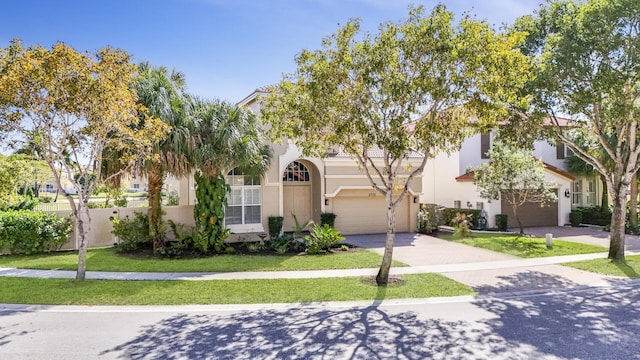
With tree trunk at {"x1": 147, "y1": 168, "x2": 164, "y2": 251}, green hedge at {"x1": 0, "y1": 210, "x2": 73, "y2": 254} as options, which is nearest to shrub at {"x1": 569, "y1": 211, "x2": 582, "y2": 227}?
tree trunk at {"x1": 147, "y1": 168, "x2": 164, "y2": 251}

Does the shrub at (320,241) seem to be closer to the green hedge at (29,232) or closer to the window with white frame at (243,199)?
the window with white frame at (243,199)

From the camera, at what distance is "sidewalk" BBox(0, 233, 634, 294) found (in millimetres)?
11344

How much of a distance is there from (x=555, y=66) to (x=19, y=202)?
78.1 ft

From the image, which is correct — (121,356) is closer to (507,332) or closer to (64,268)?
(507,332)

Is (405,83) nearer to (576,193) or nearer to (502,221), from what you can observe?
(502,221)

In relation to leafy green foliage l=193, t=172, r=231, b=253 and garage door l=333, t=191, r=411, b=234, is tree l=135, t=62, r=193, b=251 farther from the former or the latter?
garage door l=333, t=191, r=411, b=234

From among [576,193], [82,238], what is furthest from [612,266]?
[82,238]

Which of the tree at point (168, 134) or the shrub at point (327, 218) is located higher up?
the tree at point (168, 134)

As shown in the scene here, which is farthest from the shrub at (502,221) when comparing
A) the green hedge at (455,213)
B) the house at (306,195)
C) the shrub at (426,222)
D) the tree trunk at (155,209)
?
the tree trunk at (155,209)

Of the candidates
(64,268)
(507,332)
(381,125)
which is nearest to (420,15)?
(381,125)

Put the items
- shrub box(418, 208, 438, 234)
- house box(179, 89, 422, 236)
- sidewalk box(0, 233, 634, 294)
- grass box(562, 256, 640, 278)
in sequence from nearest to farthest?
sidewalk box(0, 233, 634, 294) < grass box(562, 256, 640, 278) < house box(179, 89, 422, 236) < shrub box(418, 208, 438, 234)

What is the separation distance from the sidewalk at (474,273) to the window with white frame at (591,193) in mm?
13865

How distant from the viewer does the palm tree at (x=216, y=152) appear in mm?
15188

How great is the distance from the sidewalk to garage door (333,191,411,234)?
20.0 ft
